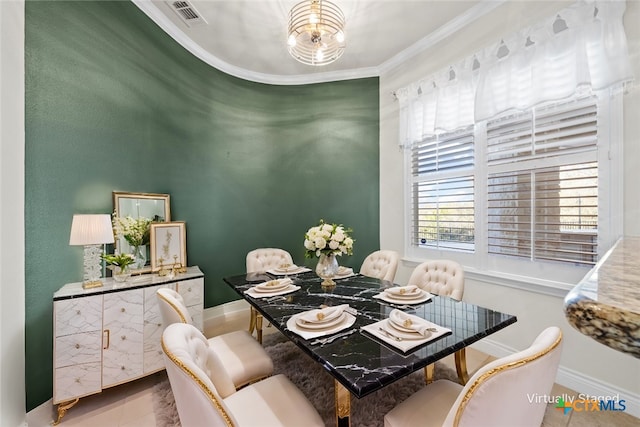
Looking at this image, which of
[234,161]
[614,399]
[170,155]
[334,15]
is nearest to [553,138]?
[614,399]

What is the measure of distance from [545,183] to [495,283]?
0.93m

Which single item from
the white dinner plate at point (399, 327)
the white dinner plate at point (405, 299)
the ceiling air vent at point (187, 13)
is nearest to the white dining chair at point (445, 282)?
the white dinner plate at point (405, 299)

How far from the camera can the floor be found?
5.58 feet

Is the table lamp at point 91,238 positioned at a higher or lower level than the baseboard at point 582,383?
higher

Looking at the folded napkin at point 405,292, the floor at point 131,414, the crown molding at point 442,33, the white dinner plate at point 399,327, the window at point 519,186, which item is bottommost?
the floor at point 131,414

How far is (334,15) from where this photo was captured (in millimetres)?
2246

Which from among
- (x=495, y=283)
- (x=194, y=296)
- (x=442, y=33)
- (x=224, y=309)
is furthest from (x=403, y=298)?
(x=442, y=33)

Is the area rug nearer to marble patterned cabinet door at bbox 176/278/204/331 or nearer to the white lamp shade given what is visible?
marble patterned cabinet door at bbox 176/278/204/331

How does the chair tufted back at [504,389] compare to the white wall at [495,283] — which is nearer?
the chair tufted back at [504,389]

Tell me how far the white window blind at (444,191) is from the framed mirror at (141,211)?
2.74 meters

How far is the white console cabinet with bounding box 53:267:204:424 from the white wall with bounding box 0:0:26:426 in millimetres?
169

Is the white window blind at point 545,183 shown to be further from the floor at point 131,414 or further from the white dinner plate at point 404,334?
the white dinner plate at point 404,334

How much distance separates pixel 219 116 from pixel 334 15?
1.85m

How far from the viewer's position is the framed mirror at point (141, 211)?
2363 mm
